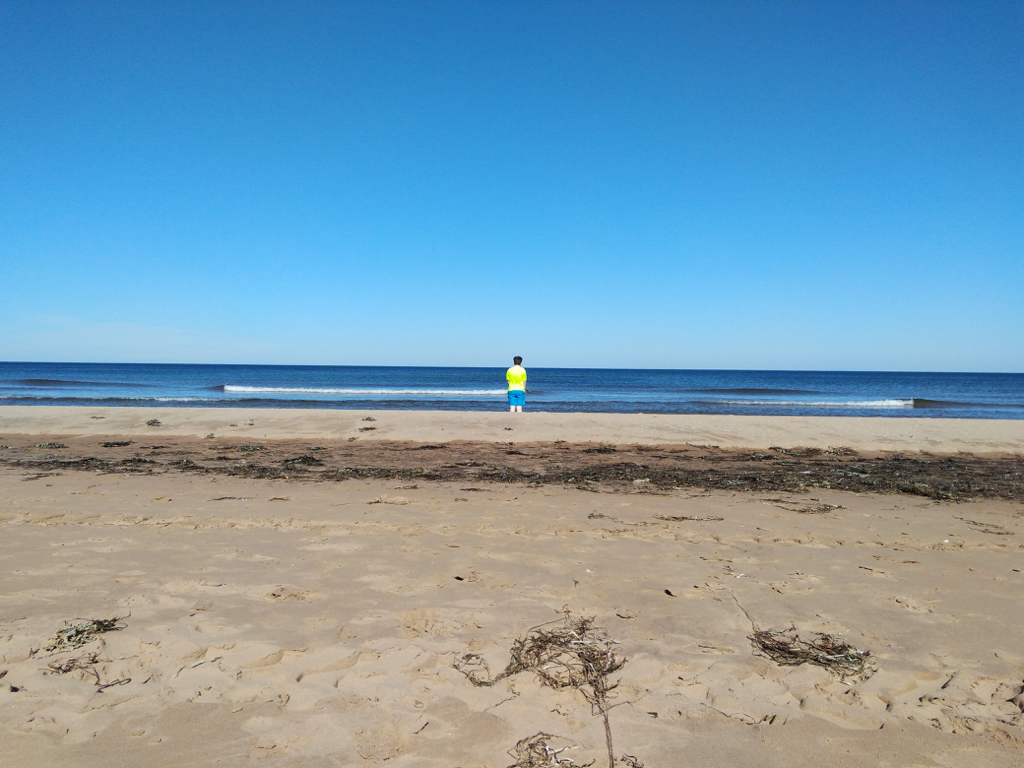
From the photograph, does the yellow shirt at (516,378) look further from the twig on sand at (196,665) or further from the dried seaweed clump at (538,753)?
the dried seaweed clump at (538,753)

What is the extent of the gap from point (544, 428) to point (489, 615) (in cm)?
1004

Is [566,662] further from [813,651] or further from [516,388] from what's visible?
[516,388]

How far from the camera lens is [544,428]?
1341cm

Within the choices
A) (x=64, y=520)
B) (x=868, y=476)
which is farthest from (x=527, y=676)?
(x=868, y=476)

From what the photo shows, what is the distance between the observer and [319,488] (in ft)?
22.7

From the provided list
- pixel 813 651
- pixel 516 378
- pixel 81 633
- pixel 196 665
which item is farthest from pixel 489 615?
pixel 516 378

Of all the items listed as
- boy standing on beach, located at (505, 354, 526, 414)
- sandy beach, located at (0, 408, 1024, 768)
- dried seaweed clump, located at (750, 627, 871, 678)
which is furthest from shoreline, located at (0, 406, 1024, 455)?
dried seaweed clump, located at (750, 627, 871, 678)

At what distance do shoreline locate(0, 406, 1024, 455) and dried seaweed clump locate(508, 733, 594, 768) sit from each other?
31.4ft

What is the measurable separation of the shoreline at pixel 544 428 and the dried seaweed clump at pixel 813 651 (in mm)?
8687

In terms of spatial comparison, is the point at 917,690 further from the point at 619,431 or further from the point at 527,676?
the point at 619,431

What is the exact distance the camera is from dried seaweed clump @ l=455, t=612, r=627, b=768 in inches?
106

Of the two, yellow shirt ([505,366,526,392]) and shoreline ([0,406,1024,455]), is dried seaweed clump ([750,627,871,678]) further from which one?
yellow shirt ([505,366,526,392])

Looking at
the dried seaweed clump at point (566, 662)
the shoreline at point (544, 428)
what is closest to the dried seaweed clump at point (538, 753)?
the dried seaweed clump at point (566, 662)

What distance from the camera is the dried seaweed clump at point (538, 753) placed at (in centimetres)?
220
